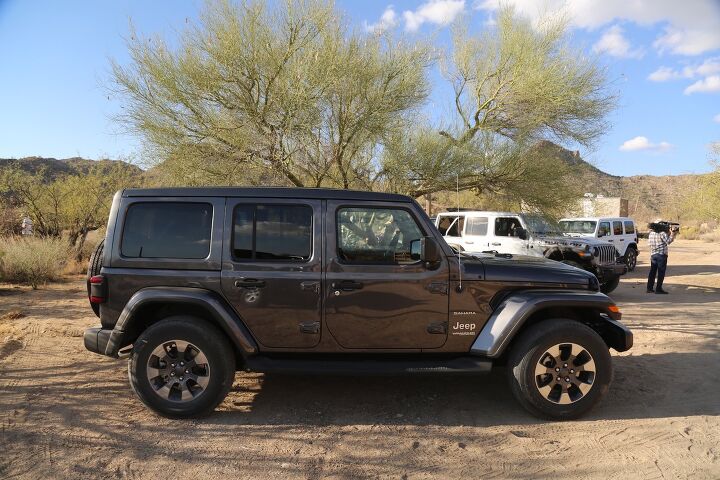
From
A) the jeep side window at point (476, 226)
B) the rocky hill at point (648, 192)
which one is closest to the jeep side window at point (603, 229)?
the jeep side window at point (476, 226)

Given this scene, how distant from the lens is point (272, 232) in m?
4.08

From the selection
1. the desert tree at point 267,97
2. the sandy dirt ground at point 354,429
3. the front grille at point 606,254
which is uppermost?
the desert tree at point 267,97

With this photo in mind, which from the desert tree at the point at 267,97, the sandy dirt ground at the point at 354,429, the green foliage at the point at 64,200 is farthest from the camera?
the green foliage at the point at 64,200

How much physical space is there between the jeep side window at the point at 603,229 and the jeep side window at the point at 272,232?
46.4 feet

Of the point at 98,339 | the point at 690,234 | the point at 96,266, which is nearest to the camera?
the point at 98,339

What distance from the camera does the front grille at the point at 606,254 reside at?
1228cm

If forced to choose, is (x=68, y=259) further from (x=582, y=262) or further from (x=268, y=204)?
(x=582, y=262)

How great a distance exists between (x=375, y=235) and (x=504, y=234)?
8832 mm

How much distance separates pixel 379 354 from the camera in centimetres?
408

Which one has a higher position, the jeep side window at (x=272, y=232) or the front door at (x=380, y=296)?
the jeep side window at (x=272, y=232)

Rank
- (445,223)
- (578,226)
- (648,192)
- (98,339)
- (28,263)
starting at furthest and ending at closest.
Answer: (648,192) < (578,226) < (445,223) < (28,263) < (98,339)

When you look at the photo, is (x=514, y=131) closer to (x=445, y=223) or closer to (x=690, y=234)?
(x=445, y=223)

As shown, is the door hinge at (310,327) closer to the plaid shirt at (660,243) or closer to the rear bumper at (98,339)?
the rear bumper at (98,339)

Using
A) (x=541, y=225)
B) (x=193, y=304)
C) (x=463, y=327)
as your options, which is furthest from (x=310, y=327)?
(x=541, y=225)
